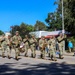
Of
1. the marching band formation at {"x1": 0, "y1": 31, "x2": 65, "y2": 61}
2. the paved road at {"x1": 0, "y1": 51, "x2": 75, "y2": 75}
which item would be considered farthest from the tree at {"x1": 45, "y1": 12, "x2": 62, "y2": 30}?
the paved road at {"x1": 0, "y1": 51, "x2": 75, "y2": 75}

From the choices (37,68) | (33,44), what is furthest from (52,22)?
(37,68)

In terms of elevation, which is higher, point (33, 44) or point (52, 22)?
point (52, 22)

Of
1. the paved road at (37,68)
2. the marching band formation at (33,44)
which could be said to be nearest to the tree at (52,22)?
the marching band formation at (33,44)

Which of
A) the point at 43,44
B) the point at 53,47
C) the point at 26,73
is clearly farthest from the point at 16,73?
the point at 43,44

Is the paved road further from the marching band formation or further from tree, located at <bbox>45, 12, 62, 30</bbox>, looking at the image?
tree, located at <bbox>45, 12, 62, 30</bbox>

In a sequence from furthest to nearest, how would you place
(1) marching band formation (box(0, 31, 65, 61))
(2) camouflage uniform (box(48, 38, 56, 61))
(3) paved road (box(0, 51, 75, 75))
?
1. (1) marching band formation (box(0, 31, 65, 61))
2. (2) camouflage uniform (box(48, 38, 56, 61))
3. (3) paved road (box(0, 51, 75, 75))

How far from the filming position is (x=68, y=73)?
1389 cm

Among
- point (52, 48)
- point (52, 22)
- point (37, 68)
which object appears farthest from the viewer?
point (52, 22)

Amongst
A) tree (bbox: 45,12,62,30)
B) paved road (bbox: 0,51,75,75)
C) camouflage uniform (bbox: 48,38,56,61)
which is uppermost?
tree (bbox: 45,12,62,30)

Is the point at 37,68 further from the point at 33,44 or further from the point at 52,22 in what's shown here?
the point at 52,22

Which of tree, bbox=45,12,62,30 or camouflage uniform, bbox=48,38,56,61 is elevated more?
tree, bbox=45,12,62,30

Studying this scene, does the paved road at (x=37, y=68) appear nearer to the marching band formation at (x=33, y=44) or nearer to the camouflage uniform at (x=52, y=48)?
the camouflage uniform at (x=52, y=48)

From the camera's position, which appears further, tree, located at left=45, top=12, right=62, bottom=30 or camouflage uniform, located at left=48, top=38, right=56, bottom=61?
tree, located at left=45, top=12, right=62, bottom=30

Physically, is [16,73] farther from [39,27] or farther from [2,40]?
[39,27]
